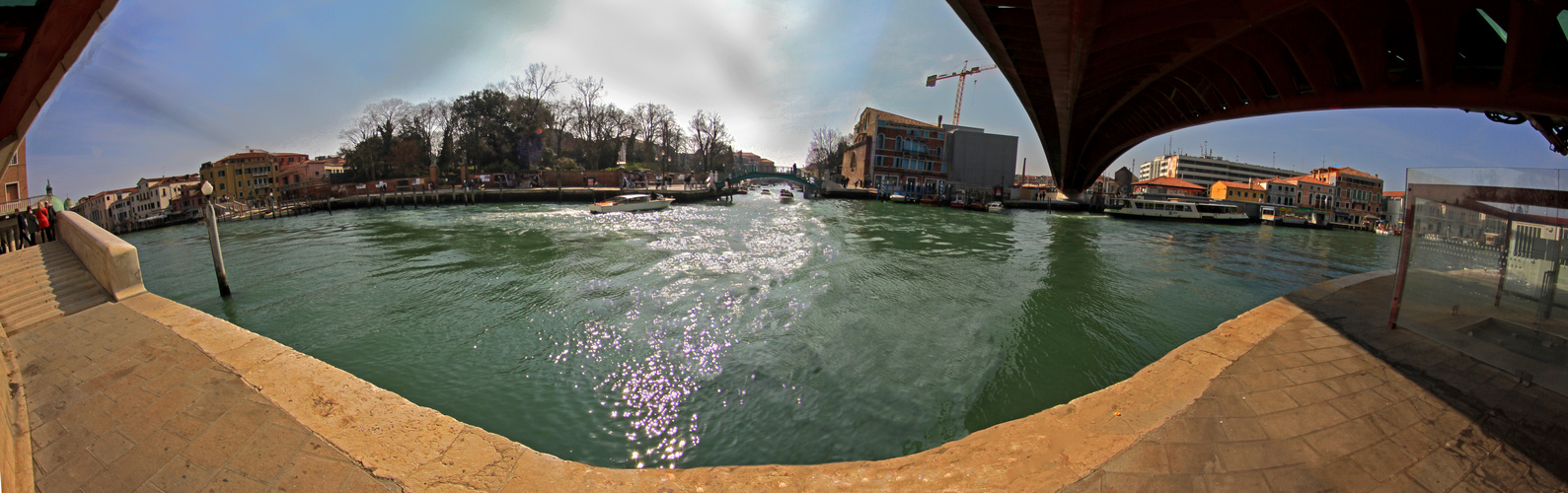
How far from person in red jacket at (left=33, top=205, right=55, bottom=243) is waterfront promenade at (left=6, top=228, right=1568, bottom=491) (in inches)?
633

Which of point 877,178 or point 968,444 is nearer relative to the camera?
point 968,444

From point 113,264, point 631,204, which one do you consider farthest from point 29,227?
point 631,204

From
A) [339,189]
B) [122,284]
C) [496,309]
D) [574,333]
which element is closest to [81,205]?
[339,189]

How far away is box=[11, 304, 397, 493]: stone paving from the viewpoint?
2.72m

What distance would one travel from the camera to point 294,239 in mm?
19172

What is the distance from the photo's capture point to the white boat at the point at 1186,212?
34406mm

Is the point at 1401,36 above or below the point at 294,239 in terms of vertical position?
above

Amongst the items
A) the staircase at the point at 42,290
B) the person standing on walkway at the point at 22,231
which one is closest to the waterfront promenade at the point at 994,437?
the staircase at the point at 42,290

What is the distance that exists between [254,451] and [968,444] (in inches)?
185

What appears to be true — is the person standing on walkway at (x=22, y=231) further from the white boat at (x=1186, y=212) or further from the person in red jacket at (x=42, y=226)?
the white boat at (x=1186, y=212)

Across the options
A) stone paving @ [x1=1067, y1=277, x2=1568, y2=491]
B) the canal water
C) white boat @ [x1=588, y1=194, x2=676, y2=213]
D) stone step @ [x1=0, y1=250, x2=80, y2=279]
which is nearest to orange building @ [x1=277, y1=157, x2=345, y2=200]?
white boat @ [x1=588, y1=194, x2=676, y2=213]

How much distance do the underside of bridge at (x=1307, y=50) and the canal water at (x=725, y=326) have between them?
455 centimetres

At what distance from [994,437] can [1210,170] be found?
131444 mm

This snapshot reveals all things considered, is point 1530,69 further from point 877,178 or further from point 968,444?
point 877,178
